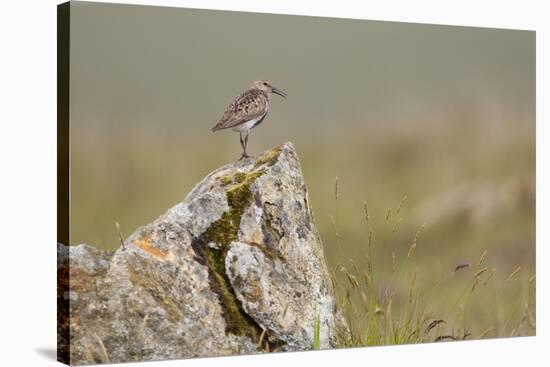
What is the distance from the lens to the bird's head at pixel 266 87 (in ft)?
32.3

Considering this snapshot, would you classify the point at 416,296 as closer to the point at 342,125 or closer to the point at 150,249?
the point at 342,125

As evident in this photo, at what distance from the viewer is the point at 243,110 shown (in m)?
9.76

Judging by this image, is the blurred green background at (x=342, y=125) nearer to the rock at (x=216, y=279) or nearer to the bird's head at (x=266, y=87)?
the bird's head at (x=266, y=87)

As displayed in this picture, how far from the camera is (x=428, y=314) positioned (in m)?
10.3

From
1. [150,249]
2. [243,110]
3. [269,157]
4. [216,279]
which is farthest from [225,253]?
[243,110]

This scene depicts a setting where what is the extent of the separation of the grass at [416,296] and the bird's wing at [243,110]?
1.04 metres

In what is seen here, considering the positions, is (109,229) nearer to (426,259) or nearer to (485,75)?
(426,259)

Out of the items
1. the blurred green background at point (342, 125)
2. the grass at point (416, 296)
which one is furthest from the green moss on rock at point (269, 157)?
the grass at point (416, 296)

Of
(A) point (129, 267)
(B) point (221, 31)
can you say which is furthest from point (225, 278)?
(B) point (221, 31)

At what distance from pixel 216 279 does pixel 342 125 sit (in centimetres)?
200

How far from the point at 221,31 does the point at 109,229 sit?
6.36 feet

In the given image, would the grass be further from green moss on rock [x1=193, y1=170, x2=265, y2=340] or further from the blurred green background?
green moss on rock [x1=193, y1=170, x2=265, y2=340]

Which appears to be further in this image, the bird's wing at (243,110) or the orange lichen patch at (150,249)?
the bird's wing at (243,110)

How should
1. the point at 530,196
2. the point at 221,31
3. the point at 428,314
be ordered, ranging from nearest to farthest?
1. the point at 221,31
2. the point at 428,314
3. the point at 530,196
